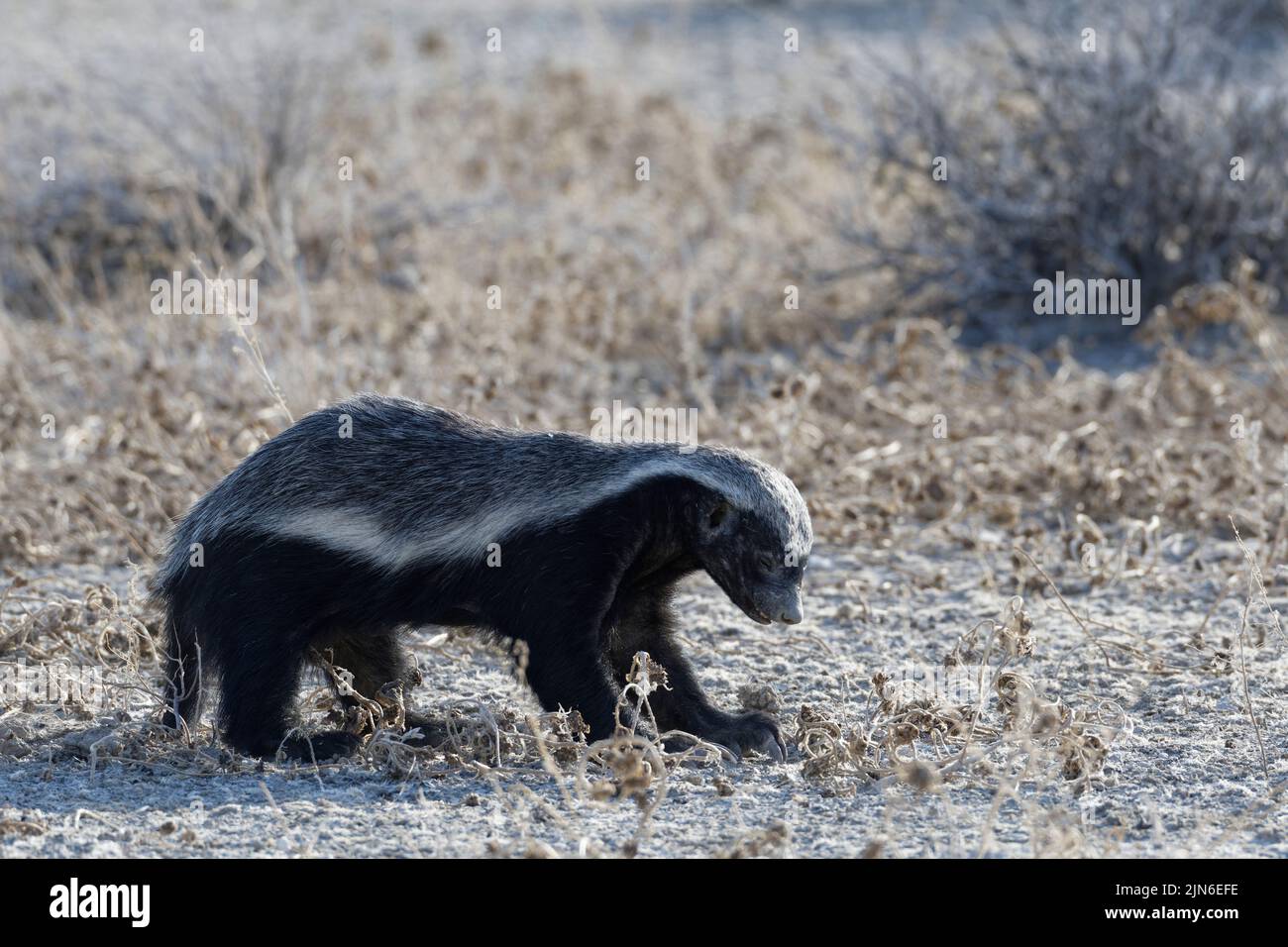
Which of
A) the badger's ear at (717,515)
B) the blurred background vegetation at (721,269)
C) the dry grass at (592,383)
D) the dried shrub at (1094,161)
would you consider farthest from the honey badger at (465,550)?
the dried shrub at (1094,161)

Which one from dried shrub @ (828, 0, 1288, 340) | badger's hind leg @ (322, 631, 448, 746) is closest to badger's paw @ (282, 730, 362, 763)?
badger's hind leg @ (322, 631, 448, 746)

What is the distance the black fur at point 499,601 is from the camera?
4.67 metres

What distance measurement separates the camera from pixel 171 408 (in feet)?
25.1

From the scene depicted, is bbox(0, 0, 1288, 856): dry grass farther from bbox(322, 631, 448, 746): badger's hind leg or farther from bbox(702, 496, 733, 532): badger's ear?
bbox(702, 496, 733, 532): badger's ear

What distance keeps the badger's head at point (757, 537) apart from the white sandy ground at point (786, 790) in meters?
0.44

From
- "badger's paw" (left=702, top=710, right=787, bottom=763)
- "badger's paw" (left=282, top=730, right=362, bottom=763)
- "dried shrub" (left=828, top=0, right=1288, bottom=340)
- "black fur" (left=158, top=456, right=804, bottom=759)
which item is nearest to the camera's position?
"black fur" (left=158, top=456, right=804, bottom=759)

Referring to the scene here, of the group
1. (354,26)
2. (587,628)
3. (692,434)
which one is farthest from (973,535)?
(354,26)

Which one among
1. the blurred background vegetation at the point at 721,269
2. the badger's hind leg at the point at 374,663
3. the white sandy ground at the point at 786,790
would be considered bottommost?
the white sandy ground at the point at 786,790

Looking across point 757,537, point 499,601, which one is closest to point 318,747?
point 499,601

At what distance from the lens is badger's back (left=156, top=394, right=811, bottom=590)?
4.73 metres

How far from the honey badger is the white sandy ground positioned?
9.9 inches

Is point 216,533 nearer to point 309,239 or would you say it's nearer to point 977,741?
point 977,741

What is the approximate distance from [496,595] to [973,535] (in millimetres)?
2622

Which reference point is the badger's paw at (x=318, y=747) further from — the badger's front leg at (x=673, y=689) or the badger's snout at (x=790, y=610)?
the badger's snout at (x=790, y=610)
